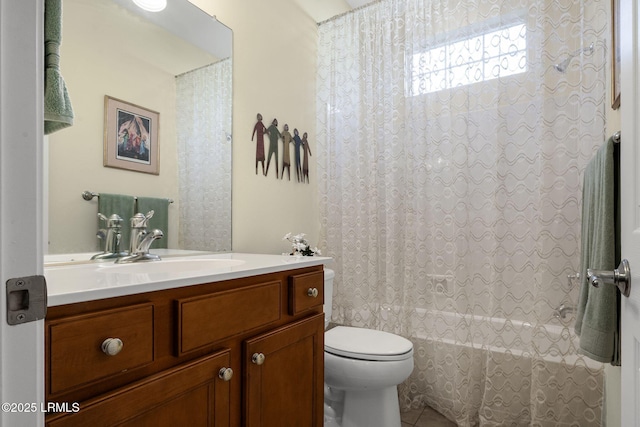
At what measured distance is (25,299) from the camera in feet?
1.37

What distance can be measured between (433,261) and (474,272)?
0.72 ft

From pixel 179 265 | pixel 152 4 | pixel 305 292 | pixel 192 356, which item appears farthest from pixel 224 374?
pixel 152 4

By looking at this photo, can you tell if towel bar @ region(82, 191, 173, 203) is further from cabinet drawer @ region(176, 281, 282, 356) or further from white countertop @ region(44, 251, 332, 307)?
cabinet drawer @ region(176, 281, 282, 356)

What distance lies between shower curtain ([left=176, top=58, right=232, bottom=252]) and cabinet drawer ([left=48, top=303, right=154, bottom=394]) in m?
0.79

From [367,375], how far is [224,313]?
0.86 meters

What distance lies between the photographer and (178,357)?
81cm

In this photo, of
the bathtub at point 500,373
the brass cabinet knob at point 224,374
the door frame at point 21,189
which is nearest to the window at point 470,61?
the bathtub at point 500,373

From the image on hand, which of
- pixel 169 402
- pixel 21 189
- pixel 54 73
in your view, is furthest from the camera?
pixel 169 402

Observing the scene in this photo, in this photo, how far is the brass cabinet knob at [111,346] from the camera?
2.15ft

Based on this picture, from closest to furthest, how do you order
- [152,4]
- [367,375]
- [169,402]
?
[169,402]
[152,4]
[367,375]

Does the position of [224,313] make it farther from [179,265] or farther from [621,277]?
[621,277]

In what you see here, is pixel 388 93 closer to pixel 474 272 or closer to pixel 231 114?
pixel 231 114

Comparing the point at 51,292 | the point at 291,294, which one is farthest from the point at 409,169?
the point at 51,292

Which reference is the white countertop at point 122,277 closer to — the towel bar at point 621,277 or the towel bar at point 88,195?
the towel bar at point 88,195
